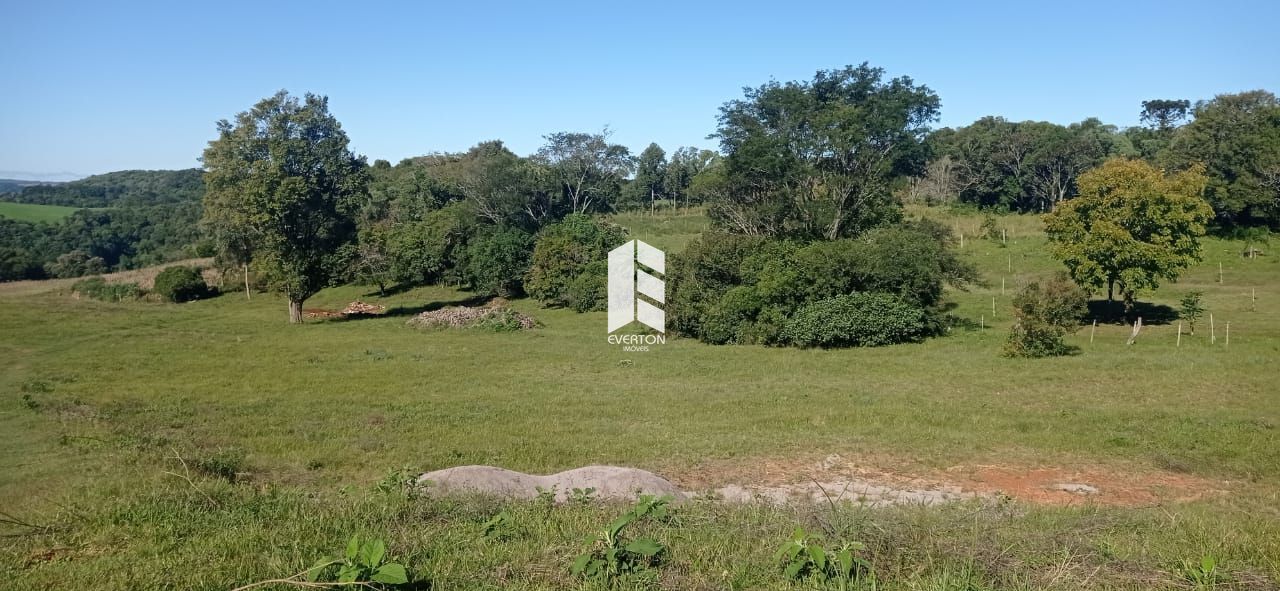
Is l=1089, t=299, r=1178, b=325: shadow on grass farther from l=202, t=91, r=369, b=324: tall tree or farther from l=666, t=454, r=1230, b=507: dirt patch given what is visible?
l=202, t=91, r=369, b=324: tall tree

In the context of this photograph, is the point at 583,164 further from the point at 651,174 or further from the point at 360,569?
the point at 360,569

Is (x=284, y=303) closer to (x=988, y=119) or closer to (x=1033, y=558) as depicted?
(x=1033, y=558)

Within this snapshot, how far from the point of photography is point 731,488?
369 inches

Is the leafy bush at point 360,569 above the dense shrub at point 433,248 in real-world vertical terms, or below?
below

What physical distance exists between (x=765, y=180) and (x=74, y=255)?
49.5 metres

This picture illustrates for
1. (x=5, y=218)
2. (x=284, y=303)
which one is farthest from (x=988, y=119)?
(x=5, y=218)

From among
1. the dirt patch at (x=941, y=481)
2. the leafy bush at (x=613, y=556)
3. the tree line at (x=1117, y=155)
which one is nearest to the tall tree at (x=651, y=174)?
the tree line at (x=1117, y=155)

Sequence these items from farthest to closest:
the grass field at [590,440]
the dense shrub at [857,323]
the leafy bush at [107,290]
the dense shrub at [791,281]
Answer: the leafy bush at [107,290] → the dense shrub at [791,281] → the dense shrub at [857,323] → the grass field at [590,440]

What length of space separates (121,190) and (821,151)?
10486 cm

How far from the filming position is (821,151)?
30547mm

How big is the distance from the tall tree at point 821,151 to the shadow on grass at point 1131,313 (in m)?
8.27

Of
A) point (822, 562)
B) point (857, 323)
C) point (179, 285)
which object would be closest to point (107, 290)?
point (179, 285)

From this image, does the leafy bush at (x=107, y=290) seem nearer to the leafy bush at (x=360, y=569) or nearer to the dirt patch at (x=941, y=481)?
the dirt patch at (x=941, y=481)

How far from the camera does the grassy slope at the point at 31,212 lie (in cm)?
6099
